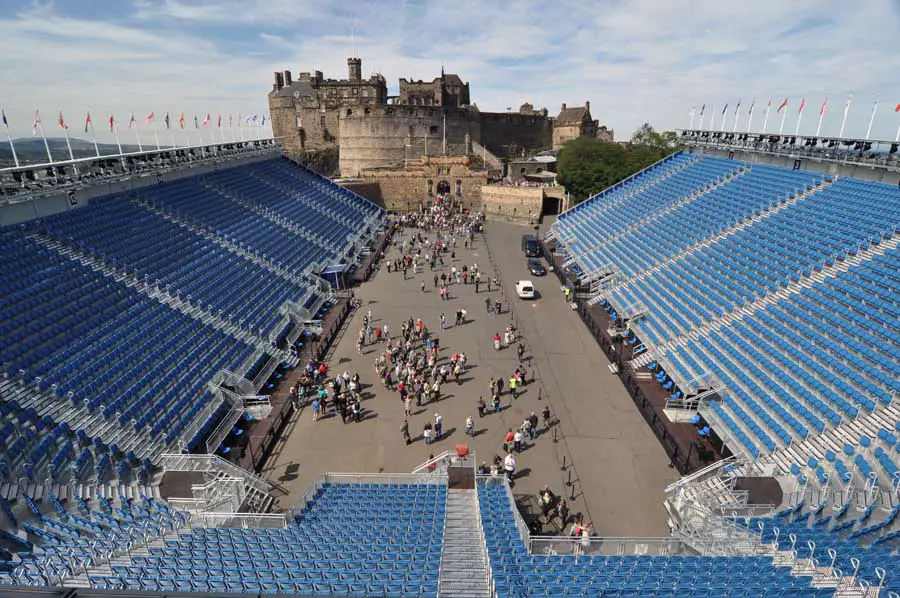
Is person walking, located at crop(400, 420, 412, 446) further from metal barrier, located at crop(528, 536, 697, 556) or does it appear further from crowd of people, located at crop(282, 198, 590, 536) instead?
metal barrier, located at crop(528, 536, 697, 556)

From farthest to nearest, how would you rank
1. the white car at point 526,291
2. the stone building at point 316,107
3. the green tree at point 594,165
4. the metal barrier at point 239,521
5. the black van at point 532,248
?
the stone building at point 316,107, the green tree at point 594,165, the black van at point 532,248, the white car at point 526,291, the metal barrier at point 239,521

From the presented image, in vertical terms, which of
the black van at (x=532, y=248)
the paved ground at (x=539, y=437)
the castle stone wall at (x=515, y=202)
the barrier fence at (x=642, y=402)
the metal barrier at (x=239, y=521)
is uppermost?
the castle stone wall at (x=515, y=202)

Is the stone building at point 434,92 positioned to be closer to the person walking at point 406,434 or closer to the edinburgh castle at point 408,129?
the edinburgh castle at point 408,129

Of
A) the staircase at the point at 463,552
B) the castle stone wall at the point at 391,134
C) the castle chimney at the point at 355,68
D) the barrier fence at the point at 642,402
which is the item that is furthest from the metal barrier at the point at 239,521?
the castle chimney at the point at 355,68

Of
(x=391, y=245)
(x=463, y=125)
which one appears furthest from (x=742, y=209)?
(x=463, y=125)

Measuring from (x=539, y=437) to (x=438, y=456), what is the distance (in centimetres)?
363

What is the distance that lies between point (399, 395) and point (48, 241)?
49.2ft

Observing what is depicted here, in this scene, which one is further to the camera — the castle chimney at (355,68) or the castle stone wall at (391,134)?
the castle chimney at (355,68)

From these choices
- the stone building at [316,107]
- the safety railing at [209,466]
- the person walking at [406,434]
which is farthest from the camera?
the stone building at [316,107]

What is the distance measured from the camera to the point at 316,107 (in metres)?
72.1

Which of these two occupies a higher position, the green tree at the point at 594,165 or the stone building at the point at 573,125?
the stone building at the point at 573,125

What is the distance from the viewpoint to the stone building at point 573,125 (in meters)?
82.5

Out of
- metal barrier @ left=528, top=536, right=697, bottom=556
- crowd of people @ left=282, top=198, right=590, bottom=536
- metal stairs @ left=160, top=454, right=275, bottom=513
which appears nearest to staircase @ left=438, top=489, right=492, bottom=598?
metal barrier @ left=528, top=536, right=697, bottom=556

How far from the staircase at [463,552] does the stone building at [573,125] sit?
7953cm
